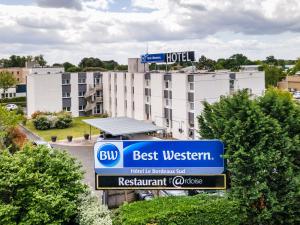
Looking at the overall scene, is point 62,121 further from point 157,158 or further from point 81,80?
point 157,158

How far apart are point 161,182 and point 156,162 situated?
97 cm

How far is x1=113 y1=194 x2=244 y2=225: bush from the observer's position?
1775cm

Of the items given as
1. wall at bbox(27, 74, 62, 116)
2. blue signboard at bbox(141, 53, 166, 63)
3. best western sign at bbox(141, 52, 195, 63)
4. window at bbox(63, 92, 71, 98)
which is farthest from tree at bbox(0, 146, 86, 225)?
window at bbox(63, 92, 71, 98)

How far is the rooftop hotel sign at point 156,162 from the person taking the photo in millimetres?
19469

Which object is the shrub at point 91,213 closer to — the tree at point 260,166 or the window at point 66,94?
the tree at point 260,166

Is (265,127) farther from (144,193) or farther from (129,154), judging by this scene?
(144,193)

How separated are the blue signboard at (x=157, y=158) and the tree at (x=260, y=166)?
1088 mm

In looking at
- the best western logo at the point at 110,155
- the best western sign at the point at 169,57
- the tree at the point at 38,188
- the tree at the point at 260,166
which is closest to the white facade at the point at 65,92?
the best western sign at the point at 169,57

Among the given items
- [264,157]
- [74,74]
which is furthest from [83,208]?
[74,74]

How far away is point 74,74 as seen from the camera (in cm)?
8088

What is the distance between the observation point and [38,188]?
60.6ft

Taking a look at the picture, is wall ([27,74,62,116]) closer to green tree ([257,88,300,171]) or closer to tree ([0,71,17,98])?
tree ([0,71,17,98])

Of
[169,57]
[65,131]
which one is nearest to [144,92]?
[169,57]

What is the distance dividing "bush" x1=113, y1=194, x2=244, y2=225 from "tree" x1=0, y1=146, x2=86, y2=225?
2.38 meters
